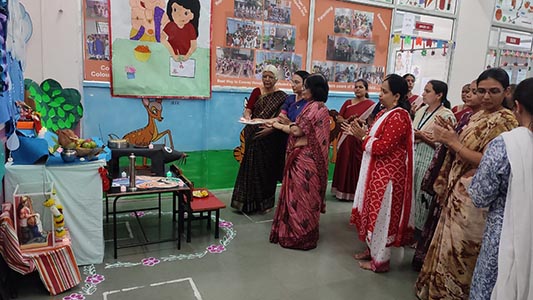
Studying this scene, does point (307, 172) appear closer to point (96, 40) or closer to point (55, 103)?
point (55, 103)

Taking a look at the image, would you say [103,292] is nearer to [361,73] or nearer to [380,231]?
[380,231]

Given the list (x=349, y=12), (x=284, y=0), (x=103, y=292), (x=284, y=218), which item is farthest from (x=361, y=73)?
(x=103, y=292)

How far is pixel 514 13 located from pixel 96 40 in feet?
20.0

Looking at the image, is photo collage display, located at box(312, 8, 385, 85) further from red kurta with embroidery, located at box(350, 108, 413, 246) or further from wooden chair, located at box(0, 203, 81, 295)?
wooden chair, located at box(0, 203, 81, 295)

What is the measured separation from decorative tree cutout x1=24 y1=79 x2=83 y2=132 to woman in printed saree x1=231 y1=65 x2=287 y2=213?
1.60m

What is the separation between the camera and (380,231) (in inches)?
108

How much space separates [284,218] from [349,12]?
3040mm

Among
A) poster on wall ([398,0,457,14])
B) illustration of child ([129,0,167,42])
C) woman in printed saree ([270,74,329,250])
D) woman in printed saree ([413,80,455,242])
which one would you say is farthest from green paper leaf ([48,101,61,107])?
poster on wall ([398,0,457,14])

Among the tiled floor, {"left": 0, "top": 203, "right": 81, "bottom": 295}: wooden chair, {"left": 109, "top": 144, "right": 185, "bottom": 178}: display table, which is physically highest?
{"left": 109, "top": 144, "right": 185, "bottom": 178}: display table

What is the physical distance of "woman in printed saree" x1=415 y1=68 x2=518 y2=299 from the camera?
2.07 metres

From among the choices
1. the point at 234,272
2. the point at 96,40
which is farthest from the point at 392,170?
the point at 96,40

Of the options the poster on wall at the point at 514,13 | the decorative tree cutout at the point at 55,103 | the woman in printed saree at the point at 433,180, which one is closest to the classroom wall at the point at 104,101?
the decorative tree cutout at the point at 55,103

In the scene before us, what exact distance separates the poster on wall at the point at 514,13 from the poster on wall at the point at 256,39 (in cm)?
330

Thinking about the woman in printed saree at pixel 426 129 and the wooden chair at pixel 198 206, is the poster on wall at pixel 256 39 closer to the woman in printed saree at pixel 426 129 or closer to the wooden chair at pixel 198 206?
the wooden chair at pixel 198 206
